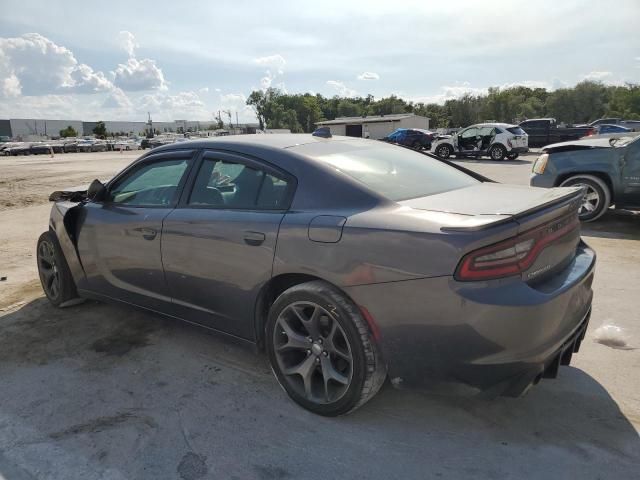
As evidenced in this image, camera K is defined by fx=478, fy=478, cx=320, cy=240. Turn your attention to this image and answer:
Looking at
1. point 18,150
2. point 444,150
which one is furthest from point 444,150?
point 18,150

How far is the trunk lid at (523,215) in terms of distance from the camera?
2141mm

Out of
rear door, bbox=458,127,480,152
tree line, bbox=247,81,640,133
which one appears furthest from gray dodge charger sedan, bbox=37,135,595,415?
tree line, bbox=247,81,640,133

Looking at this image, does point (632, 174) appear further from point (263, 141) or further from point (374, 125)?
point (374, 125)

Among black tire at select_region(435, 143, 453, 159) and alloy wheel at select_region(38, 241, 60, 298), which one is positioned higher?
black tire at select_region(435, 143, 453, 159)

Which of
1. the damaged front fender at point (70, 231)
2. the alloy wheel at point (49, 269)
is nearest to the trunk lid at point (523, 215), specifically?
the damaged front fender at point (70, 231)

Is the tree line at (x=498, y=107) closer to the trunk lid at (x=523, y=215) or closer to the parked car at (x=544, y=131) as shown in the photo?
the parked car at (x=544, y=131)

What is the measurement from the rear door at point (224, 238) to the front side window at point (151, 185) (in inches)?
7.3

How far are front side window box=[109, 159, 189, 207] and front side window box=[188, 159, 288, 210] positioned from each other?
227mm

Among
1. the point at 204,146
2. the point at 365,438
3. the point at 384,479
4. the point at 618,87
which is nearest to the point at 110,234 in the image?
the point at 204,146

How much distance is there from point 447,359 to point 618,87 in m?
99.6

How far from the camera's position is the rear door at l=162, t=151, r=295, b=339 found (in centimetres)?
276

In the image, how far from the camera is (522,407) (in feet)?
8.80

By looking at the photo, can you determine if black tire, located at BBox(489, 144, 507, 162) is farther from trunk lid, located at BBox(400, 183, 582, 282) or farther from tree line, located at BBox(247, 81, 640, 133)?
tree line, located at BBox(247, 81, 640, 133)

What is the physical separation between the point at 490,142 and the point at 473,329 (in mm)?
20442
